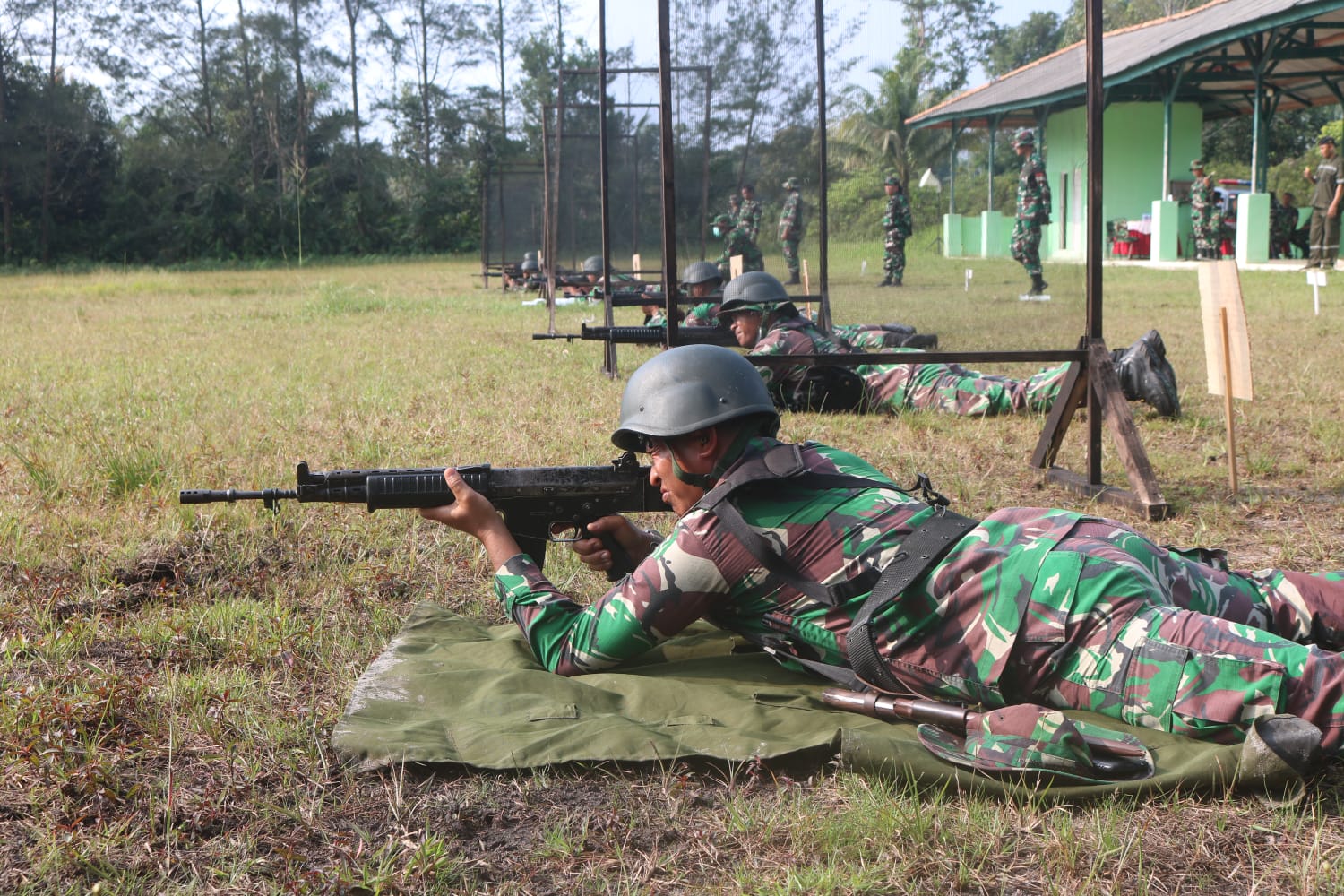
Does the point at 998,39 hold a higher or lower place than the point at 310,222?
higher

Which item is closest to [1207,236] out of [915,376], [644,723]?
[915,376]

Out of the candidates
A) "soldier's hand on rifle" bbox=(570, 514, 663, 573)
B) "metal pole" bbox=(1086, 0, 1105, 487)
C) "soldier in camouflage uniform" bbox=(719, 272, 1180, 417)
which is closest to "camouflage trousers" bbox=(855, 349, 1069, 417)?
"soldier in camouflage uniform" bbox=(719, 272, 1180, 417)

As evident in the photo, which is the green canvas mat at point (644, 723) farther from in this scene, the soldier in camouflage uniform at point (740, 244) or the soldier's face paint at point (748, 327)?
the soldier in camouflage uniform at point (740, 244)

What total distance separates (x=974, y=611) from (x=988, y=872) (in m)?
0.71


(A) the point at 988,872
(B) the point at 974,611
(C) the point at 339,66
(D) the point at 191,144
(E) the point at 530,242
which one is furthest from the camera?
(C) the point at 339,66

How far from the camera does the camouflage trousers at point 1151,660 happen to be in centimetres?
277

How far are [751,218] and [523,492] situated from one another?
6.44 m

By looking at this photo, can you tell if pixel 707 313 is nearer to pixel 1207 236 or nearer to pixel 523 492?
pixel 523 492

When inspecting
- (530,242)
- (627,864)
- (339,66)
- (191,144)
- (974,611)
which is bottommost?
(627,864)

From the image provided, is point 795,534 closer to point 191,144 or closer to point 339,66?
point 191,144

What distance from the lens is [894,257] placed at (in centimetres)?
805

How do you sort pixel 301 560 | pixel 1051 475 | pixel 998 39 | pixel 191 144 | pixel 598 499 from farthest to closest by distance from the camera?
pixel 998 39
pixel 191 144
pixel 1051 475
pixel 301 560
pixel 598 499

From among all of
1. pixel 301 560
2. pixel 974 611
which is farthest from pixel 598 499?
pixel 301 560

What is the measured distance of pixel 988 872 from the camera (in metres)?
2.52
